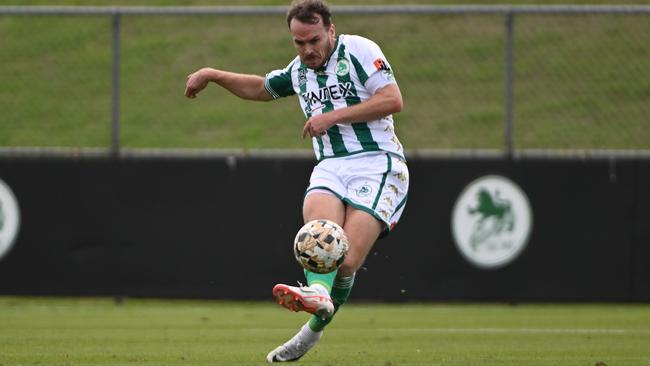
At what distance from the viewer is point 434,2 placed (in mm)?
21016

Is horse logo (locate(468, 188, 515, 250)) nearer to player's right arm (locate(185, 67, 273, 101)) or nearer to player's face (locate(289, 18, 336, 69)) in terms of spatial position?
player's right arm (locate(185, 67, 273, 101))

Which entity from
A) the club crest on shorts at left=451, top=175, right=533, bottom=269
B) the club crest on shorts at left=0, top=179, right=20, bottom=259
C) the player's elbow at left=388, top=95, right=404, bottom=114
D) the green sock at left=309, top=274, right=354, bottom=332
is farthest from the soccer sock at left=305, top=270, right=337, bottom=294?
the club crest on shorts at left=0, top=179, right=20, bottom=259

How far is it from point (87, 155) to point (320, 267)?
6.35 m

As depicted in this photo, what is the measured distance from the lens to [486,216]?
40.4ft

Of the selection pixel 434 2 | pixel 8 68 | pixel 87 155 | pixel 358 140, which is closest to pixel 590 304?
pixel 87 155

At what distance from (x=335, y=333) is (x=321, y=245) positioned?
3271 mm

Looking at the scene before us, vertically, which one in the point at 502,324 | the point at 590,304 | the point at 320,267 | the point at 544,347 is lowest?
the point at 590,304

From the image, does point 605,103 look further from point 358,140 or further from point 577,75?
point 358,140

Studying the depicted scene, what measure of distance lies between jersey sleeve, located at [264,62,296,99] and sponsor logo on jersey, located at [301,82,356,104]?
36cm

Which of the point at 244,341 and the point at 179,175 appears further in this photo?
the point at 179,175

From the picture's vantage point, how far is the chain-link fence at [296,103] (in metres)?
14.7

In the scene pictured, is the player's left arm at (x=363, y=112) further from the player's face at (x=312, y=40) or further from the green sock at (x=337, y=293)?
the green sock at (x=337, y=293)

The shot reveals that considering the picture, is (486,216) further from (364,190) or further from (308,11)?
(308,11)

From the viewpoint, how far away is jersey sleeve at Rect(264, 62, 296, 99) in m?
7.60
